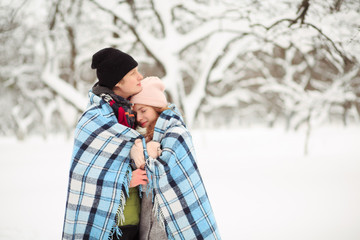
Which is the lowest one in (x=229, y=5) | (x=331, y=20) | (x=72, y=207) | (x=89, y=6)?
(x=72, y=207)

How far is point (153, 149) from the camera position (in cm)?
192

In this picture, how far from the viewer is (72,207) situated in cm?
196

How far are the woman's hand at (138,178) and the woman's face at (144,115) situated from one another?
38cm

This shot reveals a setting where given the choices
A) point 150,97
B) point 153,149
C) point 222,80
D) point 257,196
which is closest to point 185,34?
point 222,80

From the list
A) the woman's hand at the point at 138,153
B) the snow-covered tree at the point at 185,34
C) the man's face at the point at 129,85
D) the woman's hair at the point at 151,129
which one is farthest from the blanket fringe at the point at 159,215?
the snow-covered tree at the point at 185,34

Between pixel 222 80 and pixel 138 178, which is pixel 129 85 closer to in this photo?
pixel 138 178

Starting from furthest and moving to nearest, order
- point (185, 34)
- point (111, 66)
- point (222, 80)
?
point (222, 80) → point (185, 34) → point (111, 66)

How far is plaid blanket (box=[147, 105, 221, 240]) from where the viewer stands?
1.93m

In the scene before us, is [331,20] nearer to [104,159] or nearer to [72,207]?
[104,159]

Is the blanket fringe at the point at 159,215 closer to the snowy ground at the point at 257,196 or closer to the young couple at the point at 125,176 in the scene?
the young couple at the point at 125,176

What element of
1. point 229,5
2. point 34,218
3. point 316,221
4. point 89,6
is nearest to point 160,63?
point 229,5

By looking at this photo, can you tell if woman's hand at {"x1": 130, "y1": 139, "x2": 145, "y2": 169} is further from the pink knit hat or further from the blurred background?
the blurred background

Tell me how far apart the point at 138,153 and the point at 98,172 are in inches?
12.0

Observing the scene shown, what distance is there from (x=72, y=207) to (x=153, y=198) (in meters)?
0.57
